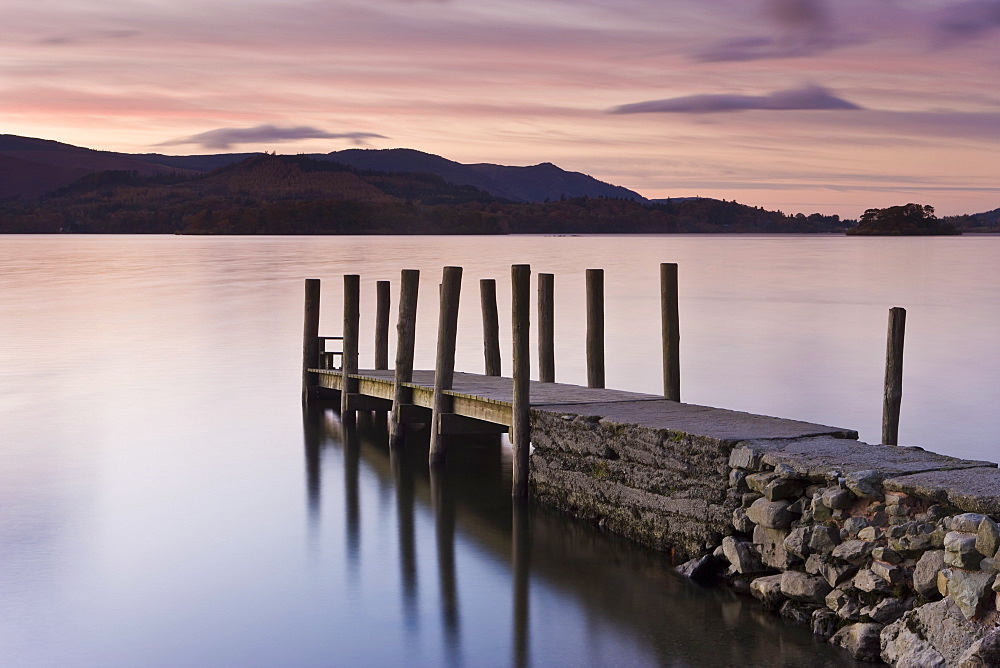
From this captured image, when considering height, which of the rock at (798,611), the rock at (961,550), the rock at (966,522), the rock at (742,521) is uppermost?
the rock at (966,522)

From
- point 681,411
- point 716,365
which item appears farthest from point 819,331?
point 681,411

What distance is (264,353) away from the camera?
2845 centimetres

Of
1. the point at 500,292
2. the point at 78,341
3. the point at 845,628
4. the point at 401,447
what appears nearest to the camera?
the point at 845,628

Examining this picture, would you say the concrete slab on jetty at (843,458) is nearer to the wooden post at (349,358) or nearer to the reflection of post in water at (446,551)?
the reflection of post in water at (446,551)

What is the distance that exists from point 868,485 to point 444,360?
6.32 metres

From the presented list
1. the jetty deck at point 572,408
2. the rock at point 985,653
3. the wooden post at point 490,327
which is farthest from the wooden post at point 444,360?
the rock at point 985,653

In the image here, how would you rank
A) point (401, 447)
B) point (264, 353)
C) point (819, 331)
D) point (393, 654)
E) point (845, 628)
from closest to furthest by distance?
point (845, 628)
point (393, 654)
point (401, 447)
point (264, 353)
point (819, 331)

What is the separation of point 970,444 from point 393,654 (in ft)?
34.7

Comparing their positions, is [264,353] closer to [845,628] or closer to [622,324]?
[622,324]

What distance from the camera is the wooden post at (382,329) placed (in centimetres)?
1788

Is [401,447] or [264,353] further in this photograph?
[264,353]

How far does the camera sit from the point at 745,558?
9164 mm

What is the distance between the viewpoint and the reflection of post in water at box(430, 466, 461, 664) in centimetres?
908

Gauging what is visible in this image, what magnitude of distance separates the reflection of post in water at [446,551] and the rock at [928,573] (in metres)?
3.32
